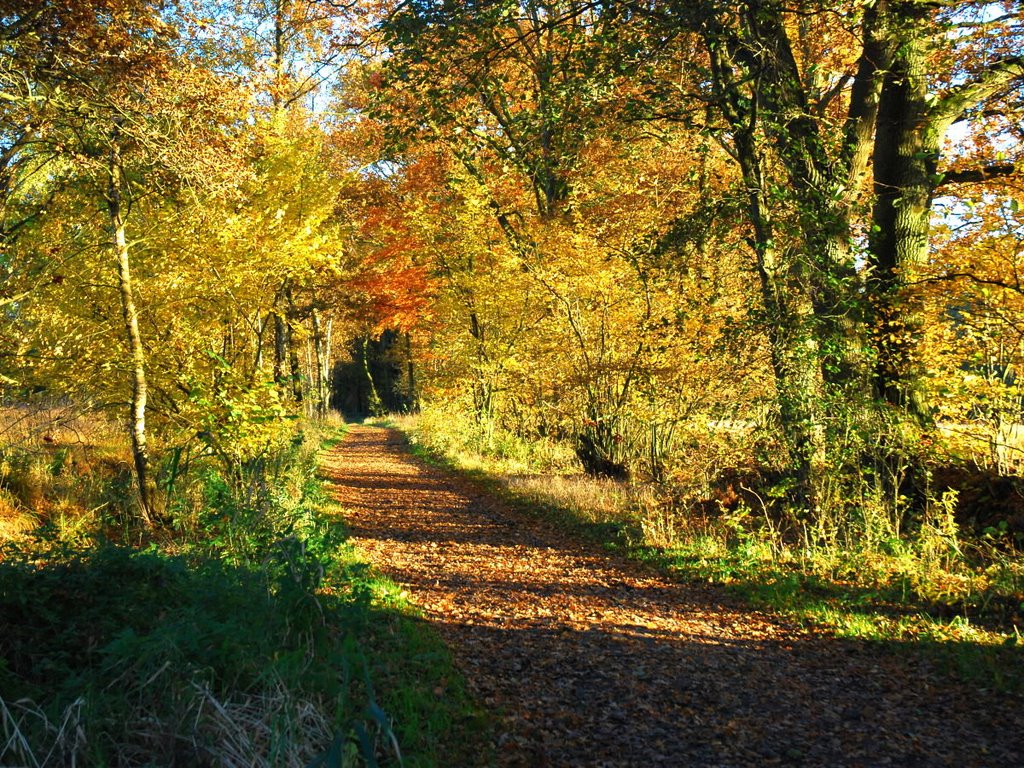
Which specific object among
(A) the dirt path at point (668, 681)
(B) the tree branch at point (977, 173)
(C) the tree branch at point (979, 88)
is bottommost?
(A) the dirt path at point (668, 681)

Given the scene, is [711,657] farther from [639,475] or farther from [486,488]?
[486,488]

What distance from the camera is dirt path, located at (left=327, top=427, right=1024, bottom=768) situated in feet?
13.7

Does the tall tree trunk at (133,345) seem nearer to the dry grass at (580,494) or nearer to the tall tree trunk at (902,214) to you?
the dry grass at (580,494)

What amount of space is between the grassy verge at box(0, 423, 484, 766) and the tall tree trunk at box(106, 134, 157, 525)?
161 inches

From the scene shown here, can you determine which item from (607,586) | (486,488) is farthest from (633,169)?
(607,586)

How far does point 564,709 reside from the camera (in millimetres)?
4688

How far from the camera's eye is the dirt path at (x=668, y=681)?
4188mm

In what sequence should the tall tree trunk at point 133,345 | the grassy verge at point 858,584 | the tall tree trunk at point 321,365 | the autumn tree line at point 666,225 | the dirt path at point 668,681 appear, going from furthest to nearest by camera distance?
the tall tree trunk at point 321,365 < the tall tree trunk at point 133,345 < the autumn tree line at point 666,225 < the grassy verge at point 858,584 < the dirt path at point 668,681

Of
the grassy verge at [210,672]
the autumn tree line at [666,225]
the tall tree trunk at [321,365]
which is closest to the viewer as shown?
the grassy verge at [210,672]

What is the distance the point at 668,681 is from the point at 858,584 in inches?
116

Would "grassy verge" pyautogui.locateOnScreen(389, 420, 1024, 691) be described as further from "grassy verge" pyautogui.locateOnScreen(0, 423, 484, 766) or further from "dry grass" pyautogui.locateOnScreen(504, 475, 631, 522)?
"grassy verge" pyautogui.locateOnScreen(0, 423, 484, 766)

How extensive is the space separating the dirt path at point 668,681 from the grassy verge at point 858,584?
0.90ft

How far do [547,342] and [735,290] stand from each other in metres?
4.91

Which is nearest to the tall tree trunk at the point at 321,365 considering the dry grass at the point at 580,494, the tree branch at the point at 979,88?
the dry grass at the point at 580,494
